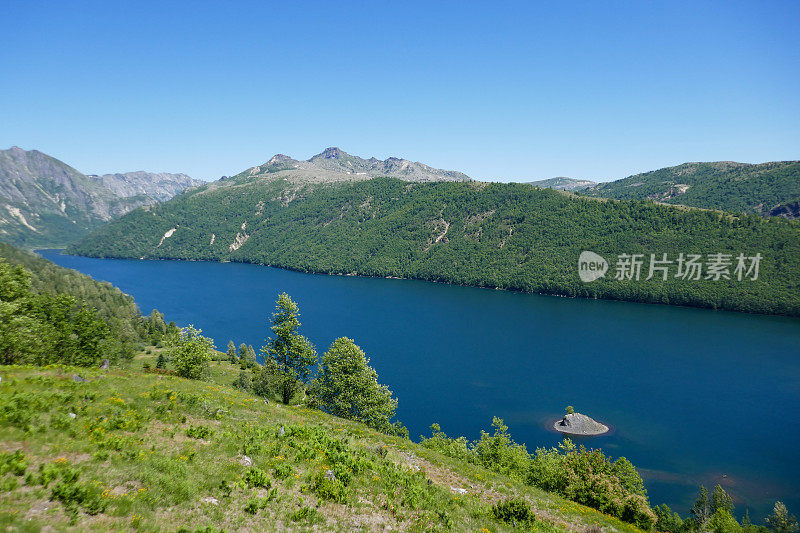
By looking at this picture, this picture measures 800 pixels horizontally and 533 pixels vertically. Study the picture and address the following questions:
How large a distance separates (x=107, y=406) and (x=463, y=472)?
22187 mm

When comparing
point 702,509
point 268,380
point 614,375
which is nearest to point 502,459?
point 268,380

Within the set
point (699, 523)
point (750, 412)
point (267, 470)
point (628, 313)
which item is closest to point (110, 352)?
point (267, 470)

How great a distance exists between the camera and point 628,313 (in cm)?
18775

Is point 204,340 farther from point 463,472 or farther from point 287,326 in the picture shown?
point 463,472

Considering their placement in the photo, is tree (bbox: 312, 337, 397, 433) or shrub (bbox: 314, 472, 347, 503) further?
tree (bbox: 312, 337, 397, 433)

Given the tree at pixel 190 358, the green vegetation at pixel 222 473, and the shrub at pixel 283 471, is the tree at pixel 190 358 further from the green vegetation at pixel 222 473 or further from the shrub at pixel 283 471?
the shrub at pixel 283 471

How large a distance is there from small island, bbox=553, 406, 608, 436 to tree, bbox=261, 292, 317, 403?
64.6 meters

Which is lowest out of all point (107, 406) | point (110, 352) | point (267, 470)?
point (110, 352)

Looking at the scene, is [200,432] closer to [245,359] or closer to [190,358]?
[190,358]

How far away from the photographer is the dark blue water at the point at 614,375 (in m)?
78.1

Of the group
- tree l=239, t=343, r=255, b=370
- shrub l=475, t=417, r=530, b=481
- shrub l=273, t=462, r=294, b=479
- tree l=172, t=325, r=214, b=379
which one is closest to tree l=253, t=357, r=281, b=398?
tree l=172, t=325, r=214, b=379

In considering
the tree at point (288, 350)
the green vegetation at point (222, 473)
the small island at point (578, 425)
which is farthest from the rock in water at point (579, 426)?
the tree at point (288, 350)

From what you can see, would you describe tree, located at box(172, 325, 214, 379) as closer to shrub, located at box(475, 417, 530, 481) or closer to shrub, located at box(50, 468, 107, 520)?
shrub, located at box(50, 468, 107, 520)

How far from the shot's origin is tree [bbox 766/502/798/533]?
55.5 metres
